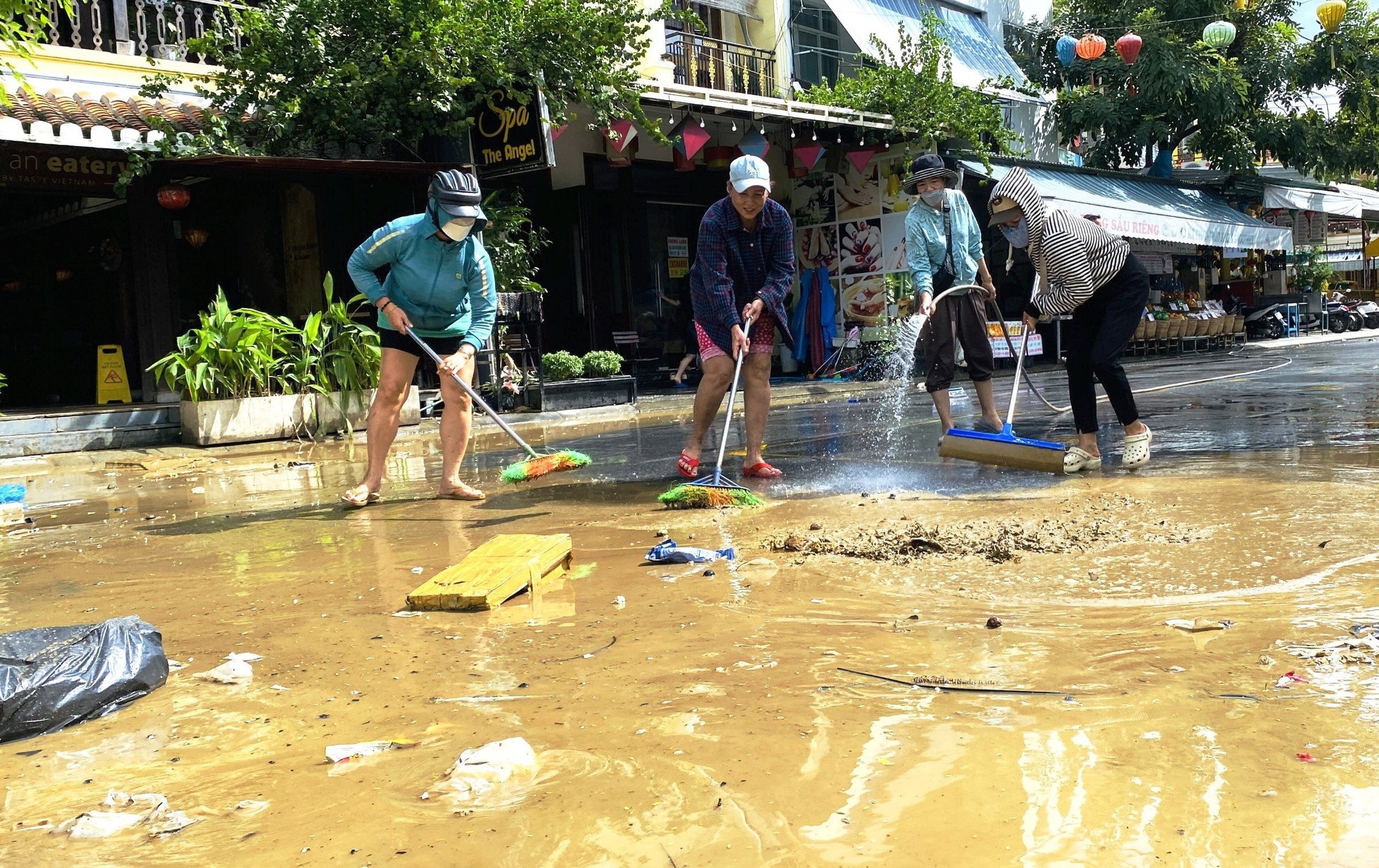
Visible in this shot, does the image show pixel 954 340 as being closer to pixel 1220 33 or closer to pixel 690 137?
pixel 690 137

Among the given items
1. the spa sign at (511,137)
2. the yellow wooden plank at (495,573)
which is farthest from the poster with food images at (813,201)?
the yellow wooden plank at (495,573)

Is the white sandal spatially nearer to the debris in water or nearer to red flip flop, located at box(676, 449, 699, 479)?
red flip flop, located at box(676, 449, 699, 479)

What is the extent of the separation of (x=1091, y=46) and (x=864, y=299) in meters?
7.02

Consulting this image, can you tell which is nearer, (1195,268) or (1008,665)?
(1008,665)

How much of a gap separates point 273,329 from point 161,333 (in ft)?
8.39

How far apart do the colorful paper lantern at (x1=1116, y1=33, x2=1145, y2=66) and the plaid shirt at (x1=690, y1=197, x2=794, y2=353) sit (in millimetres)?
16833

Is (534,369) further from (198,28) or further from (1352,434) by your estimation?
(1352,434)

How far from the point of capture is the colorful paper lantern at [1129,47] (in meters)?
20.3

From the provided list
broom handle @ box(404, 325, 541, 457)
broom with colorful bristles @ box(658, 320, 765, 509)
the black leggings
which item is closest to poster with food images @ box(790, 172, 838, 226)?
the black leggings

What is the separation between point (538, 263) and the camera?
53.8 ft

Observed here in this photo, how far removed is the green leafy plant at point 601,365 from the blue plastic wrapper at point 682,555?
8362 millimetres

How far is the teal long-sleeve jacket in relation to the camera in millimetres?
5781

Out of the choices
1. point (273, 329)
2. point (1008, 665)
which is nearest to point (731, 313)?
point (1008, 665)

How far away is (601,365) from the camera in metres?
12.5
